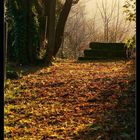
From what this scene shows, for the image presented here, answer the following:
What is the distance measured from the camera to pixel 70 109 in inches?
340

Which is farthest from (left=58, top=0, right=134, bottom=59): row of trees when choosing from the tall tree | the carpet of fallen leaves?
the carpet of fallen leaves

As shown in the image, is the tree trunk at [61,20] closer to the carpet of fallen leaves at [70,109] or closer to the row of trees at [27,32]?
the row of trees at [27,32]

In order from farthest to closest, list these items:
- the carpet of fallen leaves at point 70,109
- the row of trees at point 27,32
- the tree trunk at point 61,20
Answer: the tree trunk at point 61,20 → the row of trees at point 27,32 → the carpet of fallen leaves at point 70,109

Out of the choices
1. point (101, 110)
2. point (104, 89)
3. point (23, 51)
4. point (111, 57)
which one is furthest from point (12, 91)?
point (111, 57)

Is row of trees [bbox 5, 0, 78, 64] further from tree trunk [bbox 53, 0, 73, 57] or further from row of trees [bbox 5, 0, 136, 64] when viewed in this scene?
tree trunk [bbox 53, 0, 73, 57]

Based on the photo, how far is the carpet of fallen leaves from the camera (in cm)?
659

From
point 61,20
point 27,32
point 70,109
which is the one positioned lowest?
point 70,109

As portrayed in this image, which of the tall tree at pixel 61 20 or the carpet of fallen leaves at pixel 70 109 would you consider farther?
the tall tree at pixel 61 20

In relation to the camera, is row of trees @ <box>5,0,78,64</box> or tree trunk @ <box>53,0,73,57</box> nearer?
row of trees @ <box>5,0,78,64</box>

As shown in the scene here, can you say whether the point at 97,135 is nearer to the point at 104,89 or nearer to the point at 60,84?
the point at 104,89

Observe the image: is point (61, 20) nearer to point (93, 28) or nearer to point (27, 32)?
point (27, 32)

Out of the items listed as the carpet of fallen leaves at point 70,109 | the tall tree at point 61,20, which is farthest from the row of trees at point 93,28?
the carpet of fallen leaves at point 70,109

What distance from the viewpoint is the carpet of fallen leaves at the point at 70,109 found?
6.59m

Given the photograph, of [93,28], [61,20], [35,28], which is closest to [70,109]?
[35,28]
